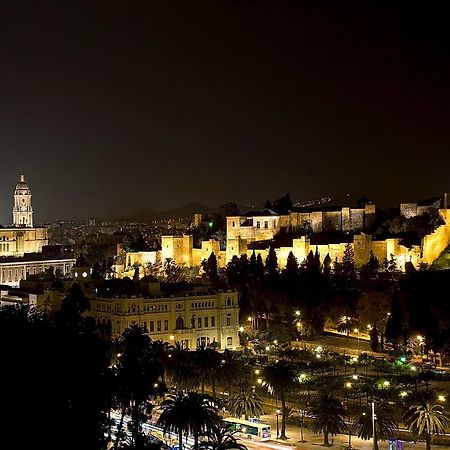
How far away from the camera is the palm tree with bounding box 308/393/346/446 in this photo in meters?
29.6

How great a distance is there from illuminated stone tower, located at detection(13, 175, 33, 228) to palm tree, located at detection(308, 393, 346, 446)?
89654 mm

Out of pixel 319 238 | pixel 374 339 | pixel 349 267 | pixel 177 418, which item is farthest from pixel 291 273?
pixel 177 418

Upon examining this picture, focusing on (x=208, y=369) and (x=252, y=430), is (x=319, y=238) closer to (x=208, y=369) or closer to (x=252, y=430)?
(x=208, y=369)

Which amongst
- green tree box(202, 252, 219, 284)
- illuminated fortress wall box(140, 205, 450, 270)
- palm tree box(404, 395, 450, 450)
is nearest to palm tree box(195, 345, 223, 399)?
palm tree box(404, 395, 450, 450)

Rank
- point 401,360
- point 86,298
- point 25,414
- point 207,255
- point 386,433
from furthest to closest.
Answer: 1. point 207,255
2. point 86,298
3. point 401,360
4. point 386,433
5. point 25,414

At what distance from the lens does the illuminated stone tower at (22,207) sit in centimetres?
11559

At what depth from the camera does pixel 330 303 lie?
50.8m

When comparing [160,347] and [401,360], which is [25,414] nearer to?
[160,347]

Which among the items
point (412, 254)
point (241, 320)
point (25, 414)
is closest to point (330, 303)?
point (241, 320)

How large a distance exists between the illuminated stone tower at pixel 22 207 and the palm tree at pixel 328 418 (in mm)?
89654

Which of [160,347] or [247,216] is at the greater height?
[247,216]

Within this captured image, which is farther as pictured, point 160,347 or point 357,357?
point 357,357

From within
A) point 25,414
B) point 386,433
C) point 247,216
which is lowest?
point 386,433

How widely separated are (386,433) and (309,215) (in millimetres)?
56291
